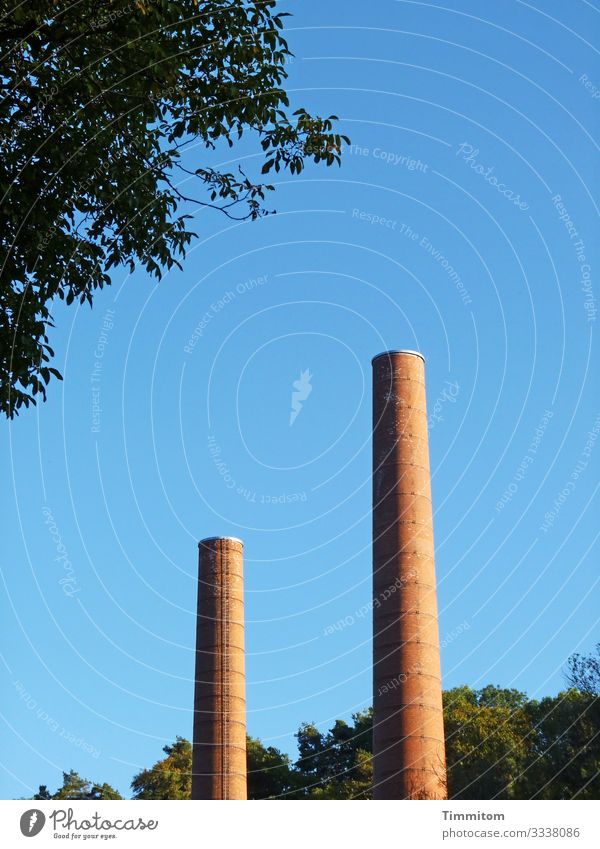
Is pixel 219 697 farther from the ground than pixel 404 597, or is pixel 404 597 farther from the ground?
pixel 404 597

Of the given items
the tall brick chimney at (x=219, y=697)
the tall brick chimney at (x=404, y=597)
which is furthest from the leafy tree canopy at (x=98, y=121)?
the tall brick chimney at (x=219, y=697)

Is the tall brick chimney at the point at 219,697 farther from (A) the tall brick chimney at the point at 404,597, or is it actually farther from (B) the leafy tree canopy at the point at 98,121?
(B) the leafy tree canopy at the point at 98,121

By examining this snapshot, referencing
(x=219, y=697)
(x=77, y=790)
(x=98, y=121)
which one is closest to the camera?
(x=98, y=121)

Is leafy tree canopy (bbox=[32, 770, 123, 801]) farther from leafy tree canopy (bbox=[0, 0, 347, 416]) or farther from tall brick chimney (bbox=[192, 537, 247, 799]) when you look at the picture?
leafy tree canopy (bbox=[0, 0, 347, 416])

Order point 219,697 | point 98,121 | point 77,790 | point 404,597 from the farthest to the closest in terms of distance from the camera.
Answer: point 77,790
point 219,697
point 404,597
point 98,121

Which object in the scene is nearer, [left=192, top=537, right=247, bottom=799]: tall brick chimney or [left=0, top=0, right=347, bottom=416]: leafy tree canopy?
[left=0, top=0, right=347, bottom=416]: leafy tree canopy

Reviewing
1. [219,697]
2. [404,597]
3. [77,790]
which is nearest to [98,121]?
[404,597]

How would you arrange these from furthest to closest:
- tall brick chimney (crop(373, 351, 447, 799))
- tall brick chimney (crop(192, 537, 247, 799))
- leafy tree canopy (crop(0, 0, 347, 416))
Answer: tall brick chimney (crop(192, 537, 247, 799)) → tall brick chimney (crop(373, 351, 447, 799)) → leafy tree canopy (crop(0, 0, 347, 416))

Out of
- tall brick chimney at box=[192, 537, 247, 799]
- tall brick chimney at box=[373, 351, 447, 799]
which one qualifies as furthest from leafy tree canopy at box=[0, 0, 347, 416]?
tall brick chimney at box=[192, 537, 247, 799]

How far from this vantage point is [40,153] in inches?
399

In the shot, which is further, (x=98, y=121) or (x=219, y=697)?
(x=219, y=697)

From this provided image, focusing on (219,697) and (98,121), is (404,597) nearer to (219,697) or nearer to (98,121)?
(219,697)

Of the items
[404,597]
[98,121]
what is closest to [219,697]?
[404,597]
